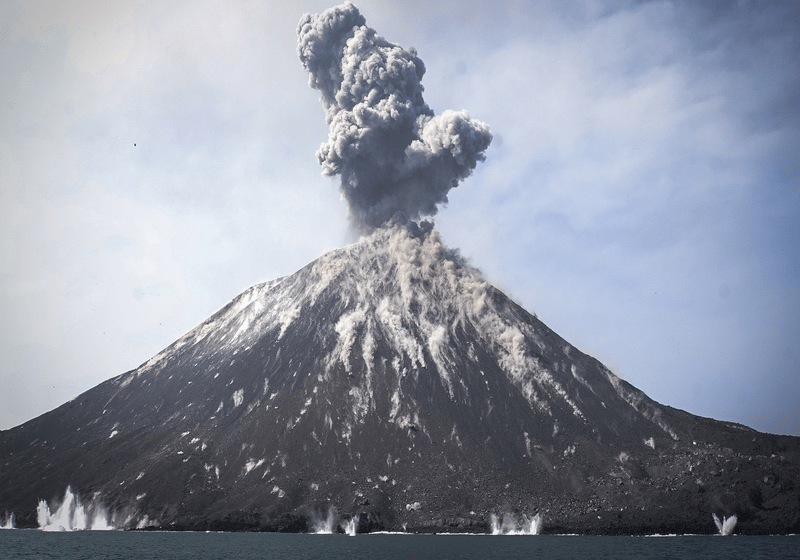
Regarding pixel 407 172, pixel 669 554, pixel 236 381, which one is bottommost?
pixel 669 554

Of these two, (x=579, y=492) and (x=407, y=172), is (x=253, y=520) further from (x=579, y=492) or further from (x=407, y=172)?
(x=407, y=172)

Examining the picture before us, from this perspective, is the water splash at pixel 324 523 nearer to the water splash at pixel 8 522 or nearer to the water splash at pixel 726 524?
the water splash at pixel 8 522

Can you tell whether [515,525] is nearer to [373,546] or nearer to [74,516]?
[373,546]

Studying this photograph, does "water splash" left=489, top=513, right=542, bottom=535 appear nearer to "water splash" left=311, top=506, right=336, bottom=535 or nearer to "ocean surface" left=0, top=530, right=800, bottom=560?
"ocean surface" left=0, top=530, right=800, bottom=560

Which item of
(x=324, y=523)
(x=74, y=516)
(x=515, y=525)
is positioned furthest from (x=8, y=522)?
(x=515, y=525)

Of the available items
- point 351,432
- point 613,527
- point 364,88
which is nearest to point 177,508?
point 351,432

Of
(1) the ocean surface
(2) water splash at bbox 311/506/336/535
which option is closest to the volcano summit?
(2) water splash at bbox 311/506/336/535
